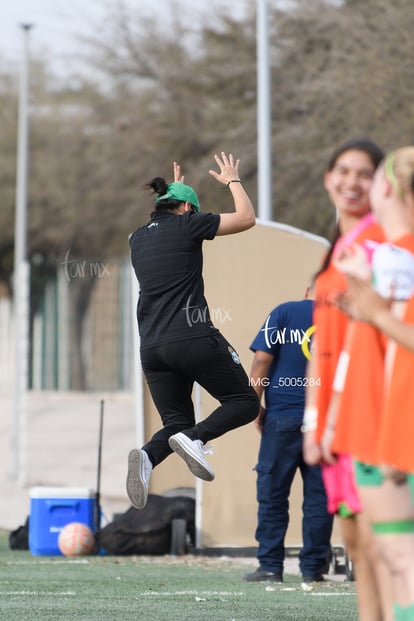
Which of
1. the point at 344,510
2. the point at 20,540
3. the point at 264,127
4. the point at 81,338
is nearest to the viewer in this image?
the point at 344,510

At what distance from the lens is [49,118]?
3591 centimetres

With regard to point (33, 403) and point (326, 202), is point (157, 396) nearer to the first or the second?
point (326, 202)

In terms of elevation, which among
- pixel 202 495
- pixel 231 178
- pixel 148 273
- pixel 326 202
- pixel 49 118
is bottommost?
pixel 202 495

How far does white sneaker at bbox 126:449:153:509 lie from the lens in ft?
25.3

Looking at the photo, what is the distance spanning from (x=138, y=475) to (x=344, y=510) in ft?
10.3

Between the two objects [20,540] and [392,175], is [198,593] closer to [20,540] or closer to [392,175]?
[20,540]

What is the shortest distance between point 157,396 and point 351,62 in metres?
14.1

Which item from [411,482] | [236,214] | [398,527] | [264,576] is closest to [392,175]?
[411,482]

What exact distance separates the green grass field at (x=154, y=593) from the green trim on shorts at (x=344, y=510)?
2.49 meters

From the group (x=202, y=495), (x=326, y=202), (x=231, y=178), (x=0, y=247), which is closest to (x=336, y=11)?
(x=326, y=202)

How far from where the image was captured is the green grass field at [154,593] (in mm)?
7371

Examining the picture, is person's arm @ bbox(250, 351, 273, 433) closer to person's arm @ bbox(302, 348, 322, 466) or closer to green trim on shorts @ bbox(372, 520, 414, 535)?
person's arm @ bbox(302, 348, 322, 466)

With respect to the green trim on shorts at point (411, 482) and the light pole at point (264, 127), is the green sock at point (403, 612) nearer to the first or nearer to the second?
the green trim on shorts at point (411, 482)

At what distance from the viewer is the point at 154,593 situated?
8.59 meters
